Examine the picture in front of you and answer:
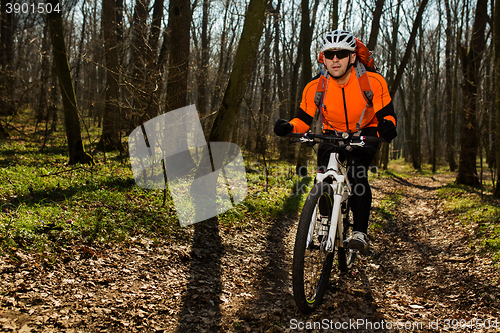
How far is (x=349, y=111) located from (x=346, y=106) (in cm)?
7

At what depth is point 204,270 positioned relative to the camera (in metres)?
4.03

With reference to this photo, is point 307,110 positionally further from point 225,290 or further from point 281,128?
point 225,290

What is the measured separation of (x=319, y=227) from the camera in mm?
3029

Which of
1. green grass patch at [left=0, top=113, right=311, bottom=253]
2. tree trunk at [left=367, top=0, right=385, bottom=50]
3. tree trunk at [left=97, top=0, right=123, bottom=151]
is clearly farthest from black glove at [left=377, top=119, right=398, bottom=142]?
tree trunk at [left=367, top=0, right=385, bottom=50]

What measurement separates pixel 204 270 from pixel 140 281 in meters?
0.81

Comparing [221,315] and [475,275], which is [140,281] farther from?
[475,275]

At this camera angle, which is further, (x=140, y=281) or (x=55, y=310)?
(x=140, y=281)

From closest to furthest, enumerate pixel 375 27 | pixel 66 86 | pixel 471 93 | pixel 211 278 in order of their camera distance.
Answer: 1. pixel 211 278
2. pixel 66 86
3. pixel 471 93
4. pixel 375 27

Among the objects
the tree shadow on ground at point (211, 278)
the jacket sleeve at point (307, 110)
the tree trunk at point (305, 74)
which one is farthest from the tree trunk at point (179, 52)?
the tree trunk at point (305, 74)

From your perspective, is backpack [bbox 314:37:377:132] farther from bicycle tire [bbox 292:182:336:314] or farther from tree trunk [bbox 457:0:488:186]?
tree trunk [bbox 457:0:488:186]

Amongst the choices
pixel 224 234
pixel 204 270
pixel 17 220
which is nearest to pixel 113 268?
pixel 204 270

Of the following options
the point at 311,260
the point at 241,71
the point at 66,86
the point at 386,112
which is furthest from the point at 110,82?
the point at 311,260

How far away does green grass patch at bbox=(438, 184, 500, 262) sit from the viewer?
4.76 meters

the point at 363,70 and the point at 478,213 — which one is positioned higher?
the point at 363,70
